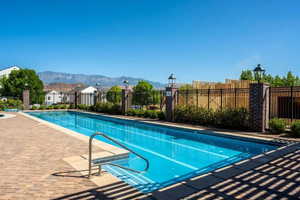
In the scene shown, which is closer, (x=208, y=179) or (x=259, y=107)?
(x=208, y=179)

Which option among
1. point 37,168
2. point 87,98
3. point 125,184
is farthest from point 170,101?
point 87,98

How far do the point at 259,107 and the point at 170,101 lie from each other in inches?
208

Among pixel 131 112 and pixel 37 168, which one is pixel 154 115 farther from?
pixel 37 168

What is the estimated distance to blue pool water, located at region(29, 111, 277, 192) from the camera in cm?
496

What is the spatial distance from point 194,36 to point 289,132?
12934 millimetres

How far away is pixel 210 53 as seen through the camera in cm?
2616

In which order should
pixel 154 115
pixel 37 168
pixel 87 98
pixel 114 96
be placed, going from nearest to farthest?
pixel 37 168 < pixel 154 115 < pixel 114 96 < pixel 87 98

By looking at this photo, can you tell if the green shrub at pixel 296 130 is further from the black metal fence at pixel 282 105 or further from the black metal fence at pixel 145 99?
the black metal fence at pixel 145 99

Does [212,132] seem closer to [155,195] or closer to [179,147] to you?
[179,147]

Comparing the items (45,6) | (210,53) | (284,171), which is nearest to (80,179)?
(284,171)

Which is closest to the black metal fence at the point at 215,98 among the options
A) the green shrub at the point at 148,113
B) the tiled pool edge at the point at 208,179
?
the green shrub at the point at 148,113

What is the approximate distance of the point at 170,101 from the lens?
13.2 meters

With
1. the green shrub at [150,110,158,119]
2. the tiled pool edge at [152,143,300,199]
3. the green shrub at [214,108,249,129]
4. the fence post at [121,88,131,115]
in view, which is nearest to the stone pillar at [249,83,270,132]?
the green shrub at [214,108,249,129]

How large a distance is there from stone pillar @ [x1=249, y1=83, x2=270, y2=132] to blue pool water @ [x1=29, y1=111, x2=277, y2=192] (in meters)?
1.78
